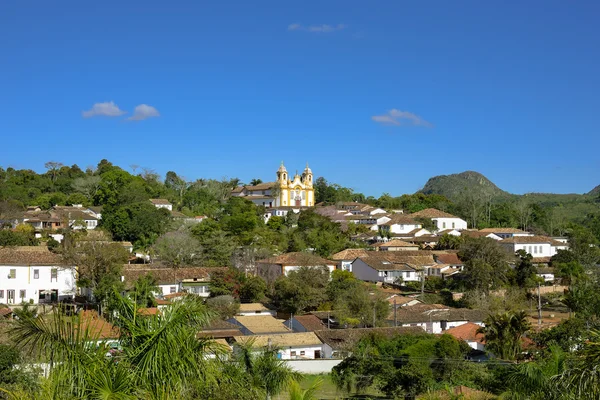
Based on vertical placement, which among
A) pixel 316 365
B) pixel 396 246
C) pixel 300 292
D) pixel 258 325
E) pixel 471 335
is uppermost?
pixel 396 246

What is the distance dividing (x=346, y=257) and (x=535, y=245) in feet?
59.4

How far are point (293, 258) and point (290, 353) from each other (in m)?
15.9

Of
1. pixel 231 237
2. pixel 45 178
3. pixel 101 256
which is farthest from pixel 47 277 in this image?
pixel 45 178

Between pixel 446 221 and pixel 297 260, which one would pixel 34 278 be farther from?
pixel 446 221

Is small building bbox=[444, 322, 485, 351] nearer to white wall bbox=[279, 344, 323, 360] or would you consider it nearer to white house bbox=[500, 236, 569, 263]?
white wall bbox=[279, 344, 323, 360]

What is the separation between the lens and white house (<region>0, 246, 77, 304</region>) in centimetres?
3678

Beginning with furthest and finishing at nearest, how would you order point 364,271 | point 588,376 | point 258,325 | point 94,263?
point 364,271, point 94,263, point 258,325, point 588,376

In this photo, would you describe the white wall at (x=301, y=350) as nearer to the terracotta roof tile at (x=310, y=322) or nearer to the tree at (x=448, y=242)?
the terracotta roof tile at (x=310, y=322)

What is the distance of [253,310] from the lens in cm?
3703

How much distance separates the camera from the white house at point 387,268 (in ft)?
154

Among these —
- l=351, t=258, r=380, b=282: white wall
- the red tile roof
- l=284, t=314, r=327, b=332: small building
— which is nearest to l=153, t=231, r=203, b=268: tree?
l=351, t=258, r=380, b=282: white wall

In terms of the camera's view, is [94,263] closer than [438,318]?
No

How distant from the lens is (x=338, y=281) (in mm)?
39594

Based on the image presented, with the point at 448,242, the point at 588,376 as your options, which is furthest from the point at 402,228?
the point at 588,376
